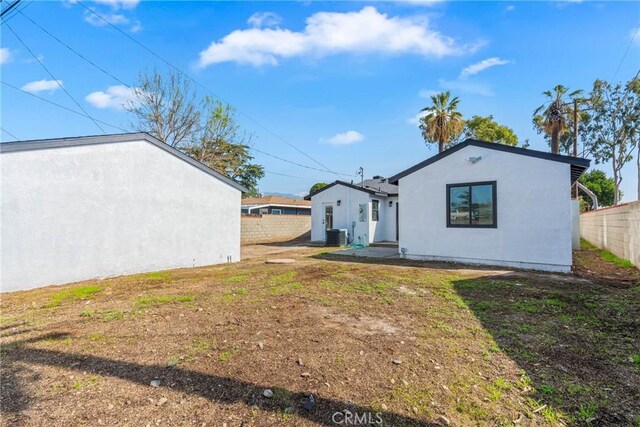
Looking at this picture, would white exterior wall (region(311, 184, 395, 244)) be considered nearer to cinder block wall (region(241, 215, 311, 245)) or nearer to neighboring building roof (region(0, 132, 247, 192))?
cinder block wall (region(241, 215, 311, 245))

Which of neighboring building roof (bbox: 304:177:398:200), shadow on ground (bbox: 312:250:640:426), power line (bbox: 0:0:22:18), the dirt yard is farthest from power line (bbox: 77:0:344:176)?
shadow on ground (bbox: 312:250:640:426)

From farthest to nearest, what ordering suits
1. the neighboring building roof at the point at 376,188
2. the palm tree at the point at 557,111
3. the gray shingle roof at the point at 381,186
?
the palm tree at the point at 557,111 < the gray shingle roof at the point at 381,186 < the neighboring building roof at the point at 376,188

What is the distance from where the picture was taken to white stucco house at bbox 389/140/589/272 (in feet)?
25.9

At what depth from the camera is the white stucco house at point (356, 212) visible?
51.0 feet

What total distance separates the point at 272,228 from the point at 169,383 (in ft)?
53.8

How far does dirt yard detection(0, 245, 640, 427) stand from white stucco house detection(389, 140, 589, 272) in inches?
91.4

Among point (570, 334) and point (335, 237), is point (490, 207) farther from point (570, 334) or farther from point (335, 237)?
point (335, 237)

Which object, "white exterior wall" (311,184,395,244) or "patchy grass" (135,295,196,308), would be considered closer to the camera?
"patchy grass" (135,295,196,308)

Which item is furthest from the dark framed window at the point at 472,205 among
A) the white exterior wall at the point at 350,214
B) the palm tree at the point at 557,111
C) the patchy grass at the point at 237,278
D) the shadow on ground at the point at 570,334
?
the palm tree at the point at 557,111

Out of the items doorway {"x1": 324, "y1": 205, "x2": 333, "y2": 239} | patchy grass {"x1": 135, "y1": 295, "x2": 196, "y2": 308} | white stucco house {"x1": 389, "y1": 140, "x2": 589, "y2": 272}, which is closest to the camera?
patchy grass {"x1": 135, "y1": 295, "x2": 196, "y2": 308}

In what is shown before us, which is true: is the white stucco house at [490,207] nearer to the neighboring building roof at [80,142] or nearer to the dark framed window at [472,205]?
the dark framed window at [472,205]

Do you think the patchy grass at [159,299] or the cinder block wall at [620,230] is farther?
the cinder block wall at [620,230]

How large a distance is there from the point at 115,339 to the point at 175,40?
11.5 metres

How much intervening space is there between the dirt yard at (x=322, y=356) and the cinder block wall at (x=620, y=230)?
9.67ft
